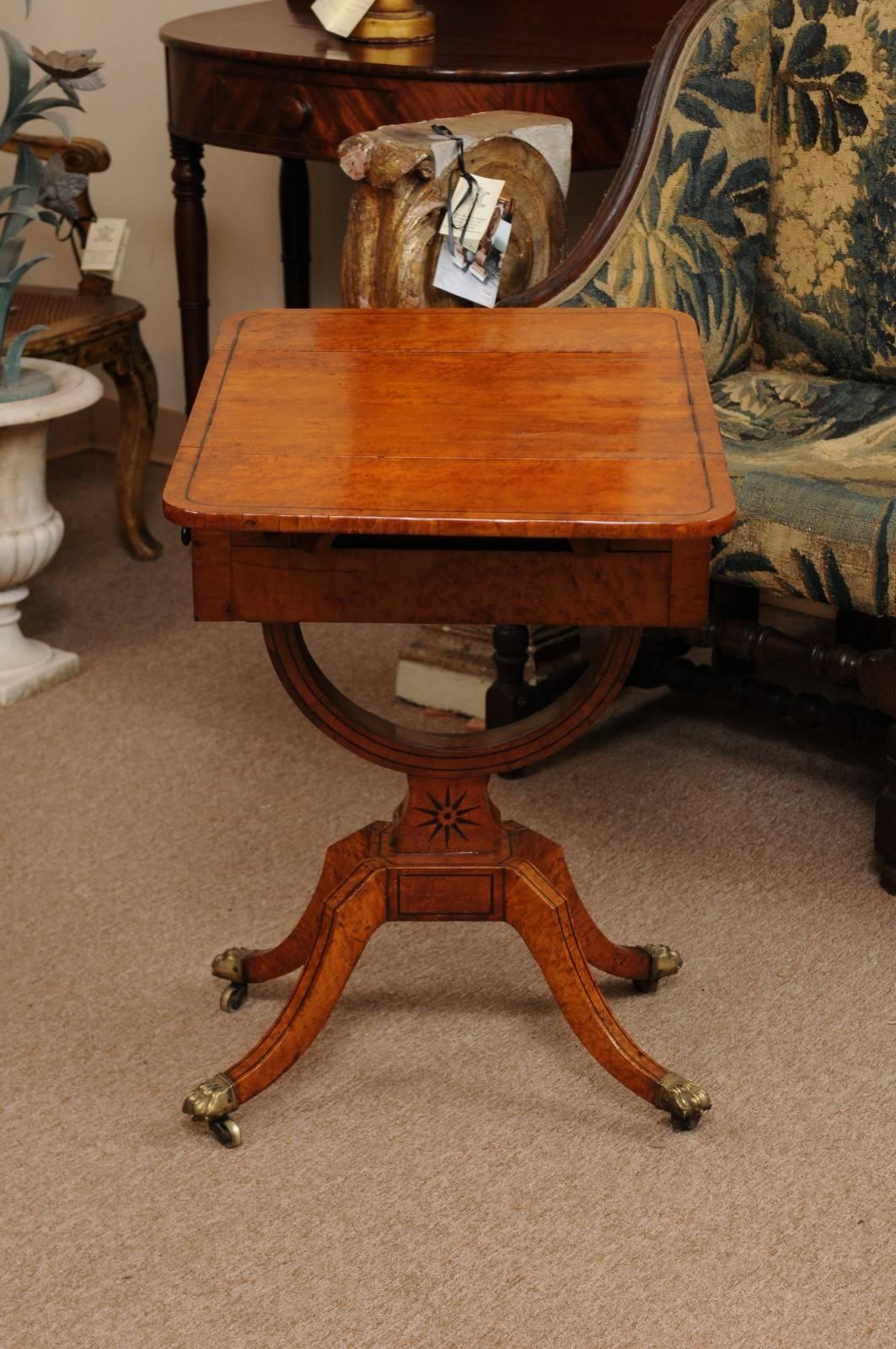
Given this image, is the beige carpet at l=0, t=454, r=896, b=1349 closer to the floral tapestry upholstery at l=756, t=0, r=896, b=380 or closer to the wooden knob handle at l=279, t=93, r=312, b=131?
the floral tapestry upholstery at l=756, t=0, r=896, b=380

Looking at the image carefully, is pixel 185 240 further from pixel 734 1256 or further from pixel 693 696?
pixel 734 1256

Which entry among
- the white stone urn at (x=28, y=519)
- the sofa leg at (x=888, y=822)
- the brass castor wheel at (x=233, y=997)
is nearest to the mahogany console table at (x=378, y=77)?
the white stone urn at (x=28, y=519)

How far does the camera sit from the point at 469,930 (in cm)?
202

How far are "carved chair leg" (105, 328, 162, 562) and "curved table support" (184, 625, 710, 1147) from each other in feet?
5.38

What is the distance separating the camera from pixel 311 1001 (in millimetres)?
1643

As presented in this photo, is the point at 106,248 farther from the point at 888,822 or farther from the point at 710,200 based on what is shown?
the point at 888,822

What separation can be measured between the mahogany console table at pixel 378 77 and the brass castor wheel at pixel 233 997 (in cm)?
126

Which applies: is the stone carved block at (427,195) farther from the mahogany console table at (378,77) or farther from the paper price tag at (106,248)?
the paper price tag at (106,248)

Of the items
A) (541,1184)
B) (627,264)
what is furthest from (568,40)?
(541,1184)

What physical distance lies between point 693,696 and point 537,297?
27.8 inches

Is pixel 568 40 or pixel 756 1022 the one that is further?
pixel 568 40

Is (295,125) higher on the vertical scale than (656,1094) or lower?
higher

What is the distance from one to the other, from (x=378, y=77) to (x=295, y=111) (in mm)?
150

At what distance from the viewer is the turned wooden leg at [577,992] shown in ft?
5.34
